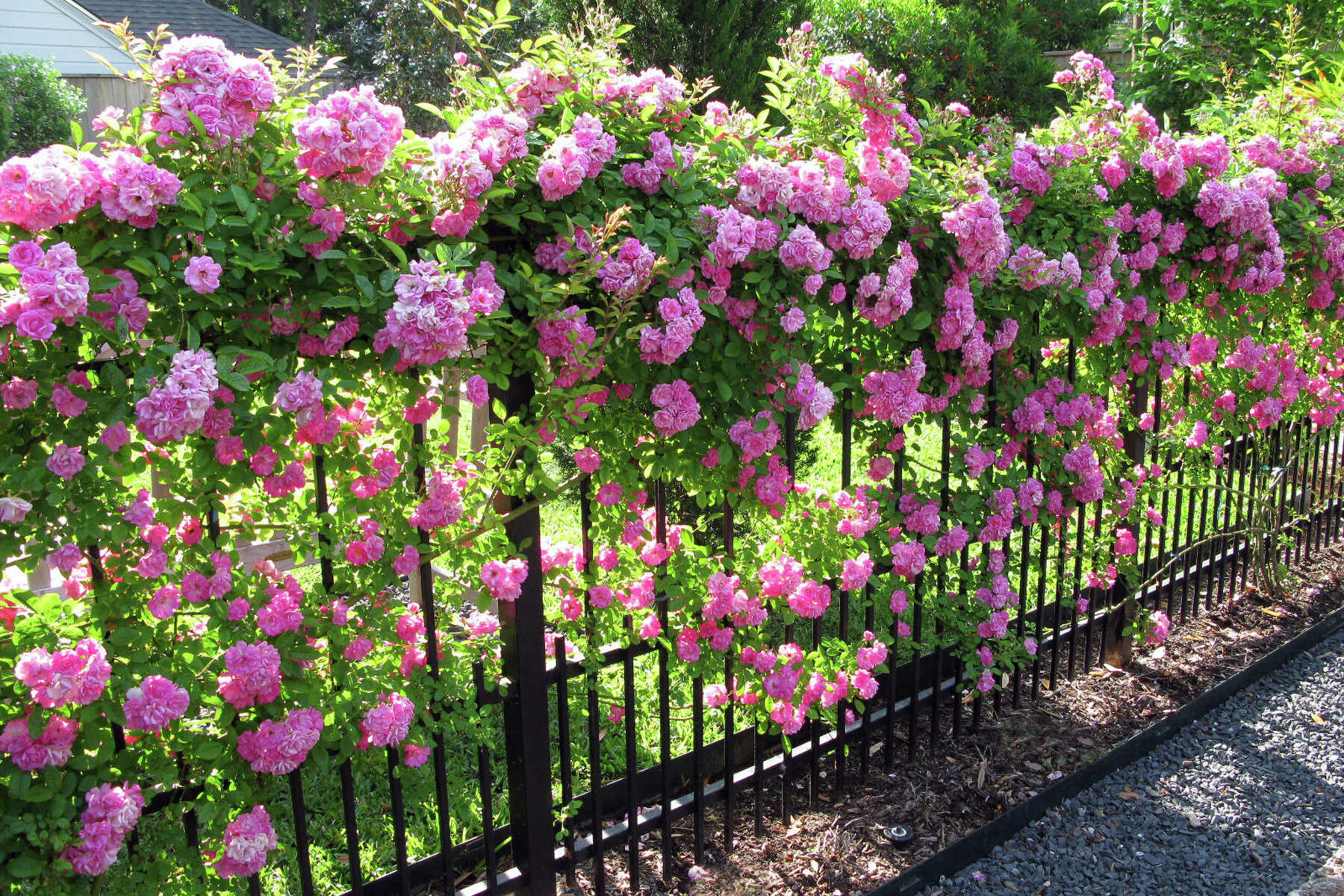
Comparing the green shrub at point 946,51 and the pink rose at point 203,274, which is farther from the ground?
the green shrub at point 946,51

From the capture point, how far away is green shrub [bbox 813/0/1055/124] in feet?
32.8

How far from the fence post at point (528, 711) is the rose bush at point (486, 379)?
1.8 inches

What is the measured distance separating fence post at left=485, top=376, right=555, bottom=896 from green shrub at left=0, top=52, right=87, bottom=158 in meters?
10.4

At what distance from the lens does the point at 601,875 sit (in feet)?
8.27

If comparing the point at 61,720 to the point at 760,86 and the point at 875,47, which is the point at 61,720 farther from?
the point at 875,47

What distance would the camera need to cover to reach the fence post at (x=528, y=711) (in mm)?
2236

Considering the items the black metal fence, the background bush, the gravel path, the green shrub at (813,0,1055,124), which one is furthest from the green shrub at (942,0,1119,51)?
the gravel path

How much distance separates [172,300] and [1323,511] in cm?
534

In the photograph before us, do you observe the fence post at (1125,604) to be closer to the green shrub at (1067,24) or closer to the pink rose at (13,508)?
the pink rose at (13,508)

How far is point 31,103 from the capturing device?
1061cm

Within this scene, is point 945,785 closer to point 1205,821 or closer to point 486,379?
point 1205,821

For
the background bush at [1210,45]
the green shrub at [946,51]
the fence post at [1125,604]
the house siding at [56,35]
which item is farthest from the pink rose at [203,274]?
the house siding at [56,35]

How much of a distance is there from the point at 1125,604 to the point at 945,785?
46.6 inches

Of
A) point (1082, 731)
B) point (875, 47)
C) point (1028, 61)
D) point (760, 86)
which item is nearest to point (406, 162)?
point (1082, 731)
